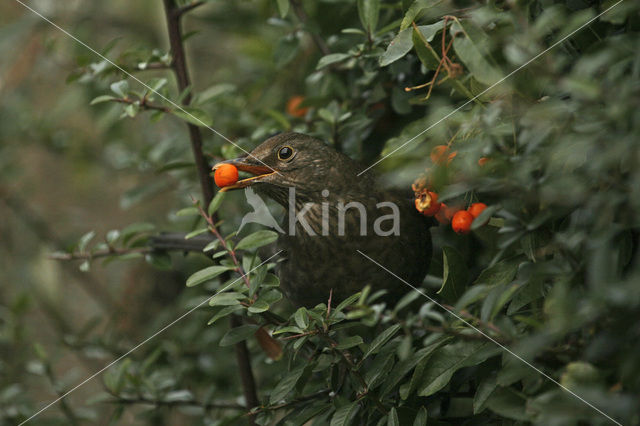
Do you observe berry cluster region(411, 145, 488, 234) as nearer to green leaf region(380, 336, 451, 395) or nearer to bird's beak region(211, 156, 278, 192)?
green leaf region(380, 336, 451, 395)

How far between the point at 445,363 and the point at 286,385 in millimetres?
420

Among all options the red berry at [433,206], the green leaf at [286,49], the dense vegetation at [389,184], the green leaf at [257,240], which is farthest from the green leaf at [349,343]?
the green leaf at [286,49]

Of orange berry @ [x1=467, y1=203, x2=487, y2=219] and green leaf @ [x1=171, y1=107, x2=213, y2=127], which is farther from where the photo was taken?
green leaf @ [x1=171, y1=107, x2=213, y2=127]

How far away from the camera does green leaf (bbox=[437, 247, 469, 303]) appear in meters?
1.66

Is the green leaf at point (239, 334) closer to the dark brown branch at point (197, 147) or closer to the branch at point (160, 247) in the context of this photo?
the dark brown branch at point (197, 147)

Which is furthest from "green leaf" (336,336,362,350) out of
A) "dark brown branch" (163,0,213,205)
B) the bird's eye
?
"dark brown branch" (163,0,213,205)

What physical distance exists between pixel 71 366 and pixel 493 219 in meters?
3.69

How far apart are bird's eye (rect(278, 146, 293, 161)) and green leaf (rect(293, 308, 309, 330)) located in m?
0.61

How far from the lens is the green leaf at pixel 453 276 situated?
1663 millimetres

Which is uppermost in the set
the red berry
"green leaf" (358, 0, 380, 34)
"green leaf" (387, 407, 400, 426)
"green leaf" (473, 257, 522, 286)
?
"green leaf" (358, 0, 380, 34)

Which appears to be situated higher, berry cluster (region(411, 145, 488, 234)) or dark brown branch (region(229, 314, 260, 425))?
berry cluster (region(411, 145, 488, 234))

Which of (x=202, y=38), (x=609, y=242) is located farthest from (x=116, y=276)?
(x=609, y=242)

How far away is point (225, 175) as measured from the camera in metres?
1.85

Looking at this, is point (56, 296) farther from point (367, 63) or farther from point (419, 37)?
point (419, 37)
